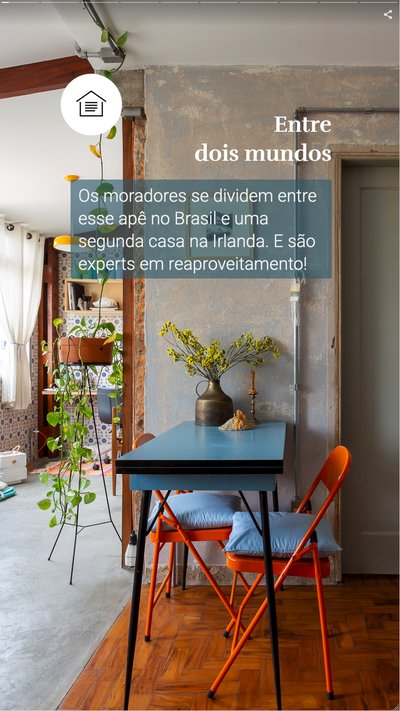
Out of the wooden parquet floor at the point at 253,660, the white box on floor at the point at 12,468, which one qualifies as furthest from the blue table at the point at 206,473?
the white box on floor at the point at 12,468

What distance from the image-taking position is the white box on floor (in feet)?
21.7

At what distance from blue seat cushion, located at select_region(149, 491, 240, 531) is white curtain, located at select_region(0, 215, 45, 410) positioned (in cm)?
513

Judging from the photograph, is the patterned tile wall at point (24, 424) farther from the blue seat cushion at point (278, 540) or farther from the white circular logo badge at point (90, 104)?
the blue seat cushion at point (278, 540)

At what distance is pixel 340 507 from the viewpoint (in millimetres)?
3656

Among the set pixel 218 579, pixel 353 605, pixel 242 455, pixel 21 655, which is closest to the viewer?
pixel 242 455

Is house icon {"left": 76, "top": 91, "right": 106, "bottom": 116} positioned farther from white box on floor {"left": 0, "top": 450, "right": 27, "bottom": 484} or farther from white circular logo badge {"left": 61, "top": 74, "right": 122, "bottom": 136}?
white box on floor {"left": 0, "top": 450, "right": 27, "bottom": 484}

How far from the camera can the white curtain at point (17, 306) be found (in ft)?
25.2

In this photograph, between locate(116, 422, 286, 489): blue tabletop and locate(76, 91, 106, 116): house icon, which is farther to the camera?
locate(76, 91, 106, 116): house icon

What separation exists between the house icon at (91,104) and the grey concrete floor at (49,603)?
247 cm

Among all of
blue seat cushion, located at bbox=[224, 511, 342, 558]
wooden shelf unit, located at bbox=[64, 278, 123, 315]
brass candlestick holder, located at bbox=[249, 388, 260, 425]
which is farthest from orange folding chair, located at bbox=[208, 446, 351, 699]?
wooden shelf unit, located at bbox=[64, 278, 123, 315]

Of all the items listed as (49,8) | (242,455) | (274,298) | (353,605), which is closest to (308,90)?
(274,298)

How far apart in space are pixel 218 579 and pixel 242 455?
1.66m

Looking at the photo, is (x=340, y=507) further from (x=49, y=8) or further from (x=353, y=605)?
(x=49, y=8)

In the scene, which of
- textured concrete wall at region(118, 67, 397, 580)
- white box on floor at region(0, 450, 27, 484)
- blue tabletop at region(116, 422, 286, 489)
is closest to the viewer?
blue tabletop at region(116, 422, 286, 489)
